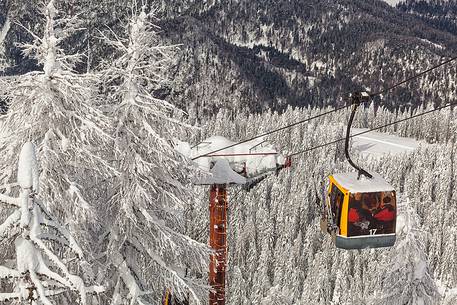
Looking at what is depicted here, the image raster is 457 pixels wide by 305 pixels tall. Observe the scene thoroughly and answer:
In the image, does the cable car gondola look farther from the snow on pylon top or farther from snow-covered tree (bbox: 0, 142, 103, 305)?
snow-covered tree (bbox: 0, 142, 103, 305)

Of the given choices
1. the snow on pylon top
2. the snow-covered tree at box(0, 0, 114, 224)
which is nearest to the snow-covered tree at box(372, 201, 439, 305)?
the snow on pylon top

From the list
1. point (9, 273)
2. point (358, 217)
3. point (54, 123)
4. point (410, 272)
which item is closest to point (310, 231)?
point (410, 272)

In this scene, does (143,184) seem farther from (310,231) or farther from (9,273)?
(310,231)

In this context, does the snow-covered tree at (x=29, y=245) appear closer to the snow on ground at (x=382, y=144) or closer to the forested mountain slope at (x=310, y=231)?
the forested mountain slope at (x=310, y=231)

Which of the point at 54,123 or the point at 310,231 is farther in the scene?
the point at 310,231

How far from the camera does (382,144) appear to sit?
145750mm

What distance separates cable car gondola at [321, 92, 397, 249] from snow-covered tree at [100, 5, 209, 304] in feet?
13.5

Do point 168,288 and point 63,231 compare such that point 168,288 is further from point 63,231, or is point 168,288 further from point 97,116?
point 63,231

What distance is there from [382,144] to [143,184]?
141803 mm

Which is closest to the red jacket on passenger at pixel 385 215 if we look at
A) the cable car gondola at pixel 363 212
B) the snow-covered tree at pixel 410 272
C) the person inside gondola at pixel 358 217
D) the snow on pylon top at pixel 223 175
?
the cable car gondola at pixel 363 212

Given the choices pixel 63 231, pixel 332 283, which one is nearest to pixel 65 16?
pixel 63 231

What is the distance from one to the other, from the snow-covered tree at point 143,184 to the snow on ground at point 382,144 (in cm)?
12594

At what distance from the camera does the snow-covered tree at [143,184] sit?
452 inches

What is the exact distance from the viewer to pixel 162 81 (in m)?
12.0
